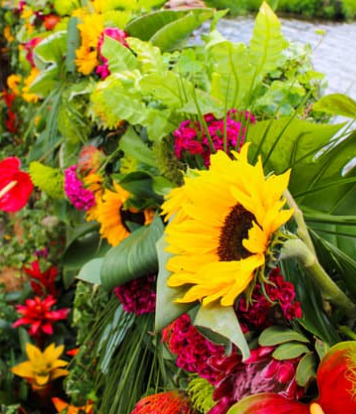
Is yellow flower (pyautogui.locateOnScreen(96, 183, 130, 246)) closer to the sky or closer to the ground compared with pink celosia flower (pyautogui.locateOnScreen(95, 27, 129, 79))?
closer to the ground

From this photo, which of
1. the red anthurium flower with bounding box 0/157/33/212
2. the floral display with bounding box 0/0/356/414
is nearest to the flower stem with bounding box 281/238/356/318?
the floral display with bounding box 0/0/356/414

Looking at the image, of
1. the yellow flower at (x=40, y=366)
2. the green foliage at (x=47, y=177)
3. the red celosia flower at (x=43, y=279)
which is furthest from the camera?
the red celosia flower at (x=43, y=279)

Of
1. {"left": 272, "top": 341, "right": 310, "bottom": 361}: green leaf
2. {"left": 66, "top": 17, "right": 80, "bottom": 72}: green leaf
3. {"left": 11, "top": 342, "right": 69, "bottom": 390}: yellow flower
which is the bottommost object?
{"left": 11, "top": 342, "right": 69, "bottom": 390}: yellow flower

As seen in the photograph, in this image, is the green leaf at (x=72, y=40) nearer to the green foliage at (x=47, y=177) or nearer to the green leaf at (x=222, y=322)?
the green foliage at (x=47, y=177)

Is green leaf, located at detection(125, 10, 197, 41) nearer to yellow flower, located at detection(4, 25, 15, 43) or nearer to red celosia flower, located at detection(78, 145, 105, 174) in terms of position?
red celosia flower, located at detection(78, 145, 105, 174)

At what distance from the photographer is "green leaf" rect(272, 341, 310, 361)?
0.45 meters

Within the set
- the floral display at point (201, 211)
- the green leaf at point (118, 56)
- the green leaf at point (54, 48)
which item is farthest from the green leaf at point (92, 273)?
the green leaf at point (54, 48)

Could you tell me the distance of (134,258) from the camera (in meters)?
0.65

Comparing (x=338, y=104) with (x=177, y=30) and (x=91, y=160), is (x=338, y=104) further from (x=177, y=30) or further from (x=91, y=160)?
(x=91, y=160)

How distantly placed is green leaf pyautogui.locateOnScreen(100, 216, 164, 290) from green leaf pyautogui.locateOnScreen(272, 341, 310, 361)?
0.22m

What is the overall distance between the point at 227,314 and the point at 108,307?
37cm

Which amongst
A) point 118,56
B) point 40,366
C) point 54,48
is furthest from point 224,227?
point 40,366

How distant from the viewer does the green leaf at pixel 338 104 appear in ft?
1.55

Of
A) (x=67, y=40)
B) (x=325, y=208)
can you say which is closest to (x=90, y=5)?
(x=67, y=40)
